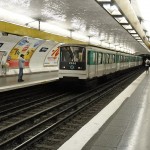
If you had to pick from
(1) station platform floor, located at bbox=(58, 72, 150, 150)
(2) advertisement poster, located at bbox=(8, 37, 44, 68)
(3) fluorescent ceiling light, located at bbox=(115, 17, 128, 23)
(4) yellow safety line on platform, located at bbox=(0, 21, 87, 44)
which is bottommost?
(1) station platform floor, located at bbox=(58, 72, 150, 150)

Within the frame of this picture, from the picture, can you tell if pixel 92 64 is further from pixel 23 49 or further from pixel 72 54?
pixel 23 49

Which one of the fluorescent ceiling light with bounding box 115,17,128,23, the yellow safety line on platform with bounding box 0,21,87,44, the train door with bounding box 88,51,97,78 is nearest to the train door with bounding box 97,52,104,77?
the train door with bounding box 88,51,97,78

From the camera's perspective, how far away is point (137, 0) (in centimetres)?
900

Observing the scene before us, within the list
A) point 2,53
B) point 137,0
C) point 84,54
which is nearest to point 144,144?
point 137,0

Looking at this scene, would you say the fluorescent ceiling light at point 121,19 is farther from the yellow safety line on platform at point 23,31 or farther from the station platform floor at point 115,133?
the station platform floor at point 115,133

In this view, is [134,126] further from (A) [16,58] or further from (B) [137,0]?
(A) [16,58]

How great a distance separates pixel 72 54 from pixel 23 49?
5.06 meters

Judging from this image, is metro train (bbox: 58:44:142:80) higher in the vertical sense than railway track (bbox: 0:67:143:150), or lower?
higher

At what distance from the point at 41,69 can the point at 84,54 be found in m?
10.1

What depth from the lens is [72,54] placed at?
53.4ft

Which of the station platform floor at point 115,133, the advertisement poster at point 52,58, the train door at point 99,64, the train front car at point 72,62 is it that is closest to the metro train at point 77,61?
the train front car at point 72,62

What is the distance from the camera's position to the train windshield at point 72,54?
1597 centimetres

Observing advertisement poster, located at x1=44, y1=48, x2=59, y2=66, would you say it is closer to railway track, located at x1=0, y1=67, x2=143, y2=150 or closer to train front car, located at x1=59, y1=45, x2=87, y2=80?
train front car, located at x1=59, y1=45, x2=87, y2=80

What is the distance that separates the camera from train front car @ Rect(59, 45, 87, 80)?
624 inches
